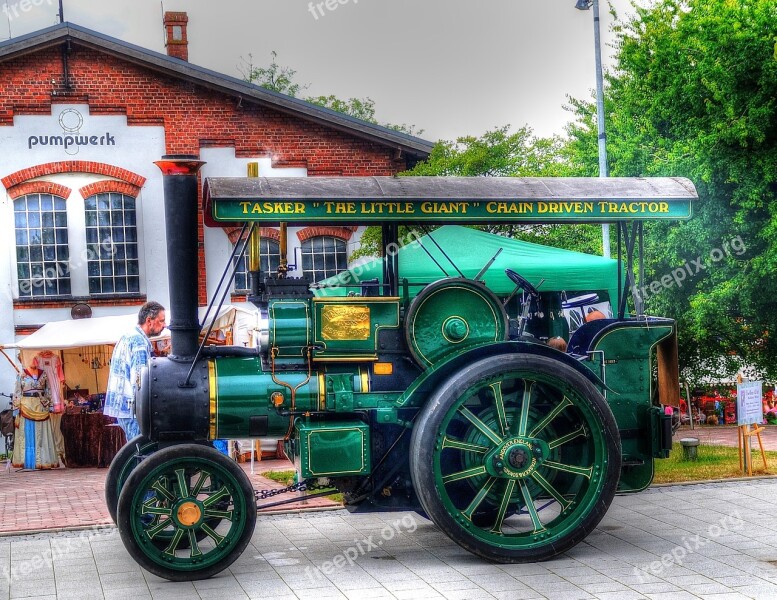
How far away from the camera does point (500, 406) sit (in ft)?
23.9

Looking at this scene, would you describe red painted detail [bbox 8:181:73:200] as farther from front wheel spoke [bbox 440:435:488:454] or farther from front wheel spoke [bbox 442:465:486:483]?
front wheel spoke [bbox 442:465:486:483]

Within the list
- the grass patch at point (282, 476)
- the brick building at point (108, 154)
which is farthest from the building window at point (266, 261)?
the grass patch at point (282, 476)

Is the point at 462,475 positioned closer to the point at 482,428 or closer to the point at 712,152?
A: the point at 482,428

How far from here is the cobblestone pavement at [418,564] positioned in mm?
6590

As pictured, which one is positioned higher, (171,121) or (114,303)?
(171,121)

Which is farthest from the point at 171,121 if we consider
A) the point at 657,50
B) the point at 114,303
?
the point at 657,50

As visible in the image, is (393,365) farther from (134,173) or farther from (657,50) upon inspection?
(134,173)

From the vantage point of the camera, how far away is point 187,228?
723 centimetres

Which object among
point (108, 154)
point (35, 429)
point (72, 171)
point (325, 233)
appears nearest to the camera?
point (35, 429)

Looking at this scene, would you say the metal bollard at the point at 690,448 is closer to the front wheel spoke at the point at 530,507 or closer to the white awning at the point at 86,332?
the front wheel spoke at the point at 530,507

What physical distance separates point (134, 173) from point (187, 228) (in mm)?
11855

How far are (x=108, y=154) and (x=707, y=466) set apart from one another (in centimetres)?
1152

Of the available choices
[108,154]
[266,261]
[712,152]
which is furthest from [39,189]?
[712,152]

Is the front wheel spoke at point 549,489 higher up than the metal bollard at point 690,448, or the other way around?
the front wheel spoke at point 549,489
